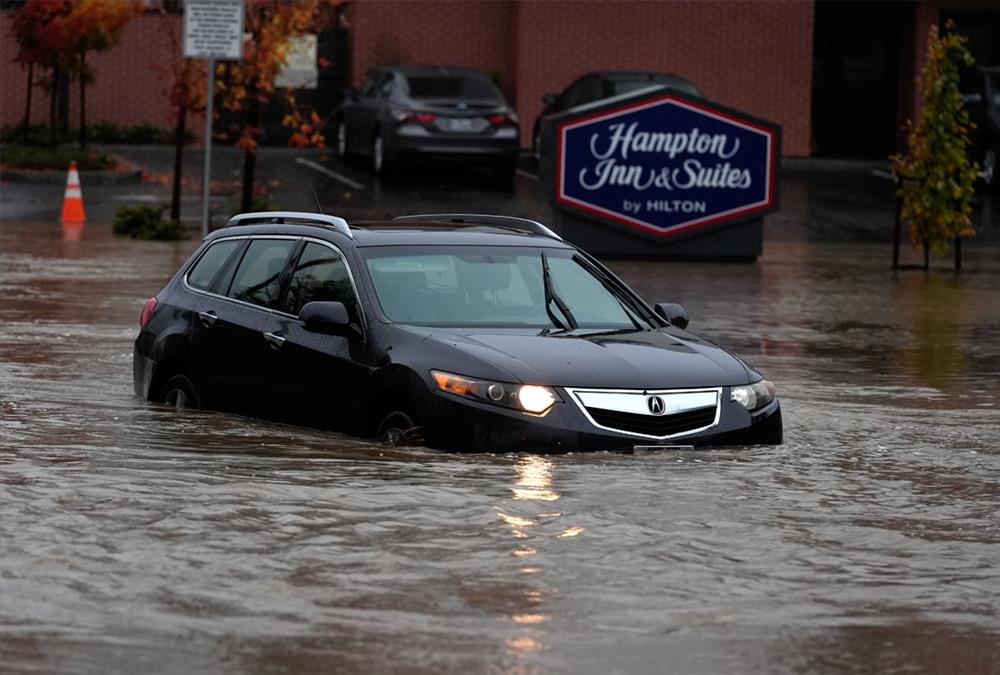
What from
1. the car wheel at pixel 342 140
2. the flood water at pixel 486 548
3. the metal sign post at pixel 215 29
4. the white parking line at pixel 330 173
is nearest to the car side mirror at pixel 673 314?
the flood water at pixel 486 548

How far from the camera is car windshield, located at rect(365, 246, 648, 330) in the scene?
10.6 m

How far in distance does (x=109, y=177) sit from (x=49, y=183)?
3.07 feet

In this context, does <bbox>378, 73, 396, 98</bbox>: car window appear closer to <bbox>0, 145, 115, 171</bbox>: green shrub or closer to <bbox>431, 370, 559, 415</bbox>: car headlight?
<bbox>0, 145, 115, 171</bbox>: green shrub

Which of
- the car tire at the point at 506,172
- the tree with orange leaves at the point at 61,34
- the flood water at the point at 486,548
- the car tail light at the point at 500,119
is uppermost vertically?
the tree with orange leaves at the point at 61,34

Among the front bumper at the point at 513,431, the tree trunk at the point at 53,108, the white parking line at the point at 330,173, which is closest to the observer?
the front bumper at the point at 513,431

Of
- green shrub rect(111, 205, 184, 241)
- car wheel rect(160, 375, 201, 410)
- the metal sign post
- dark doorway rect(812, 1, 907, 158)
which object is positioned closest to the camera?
car wheel rect(160, 375, 201, 410)

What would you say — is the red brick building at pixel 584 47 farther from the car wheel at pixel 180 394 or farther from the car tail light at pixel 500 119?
the car wheel at pixel 180 394

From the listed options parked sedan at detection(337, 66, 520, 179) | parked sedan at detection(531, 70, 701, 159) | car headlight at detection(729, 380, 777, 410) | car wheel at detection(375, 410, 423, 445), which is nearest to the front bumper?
car wheel at detection(375, 410, 423, 445)

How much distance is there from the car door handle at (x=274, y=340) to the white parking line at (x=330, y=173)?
67.9ft

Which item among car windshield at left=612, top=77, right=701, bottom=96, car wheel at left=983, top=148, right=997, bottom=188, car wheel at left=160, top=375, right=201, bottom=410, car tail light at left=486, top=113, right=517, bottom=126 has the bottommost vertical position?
car wheel at left=160, top=375, right=201, bottom=410

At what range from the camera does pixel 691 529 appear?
8.48m

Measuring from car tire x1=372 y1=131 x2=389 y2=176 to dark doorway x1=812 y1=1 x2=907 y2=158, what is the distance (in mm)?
10901

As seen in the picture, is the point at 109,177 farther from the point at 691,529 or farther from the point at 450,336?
the point at 691,529

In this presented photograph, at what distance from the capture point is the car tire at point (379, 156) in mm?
32312
